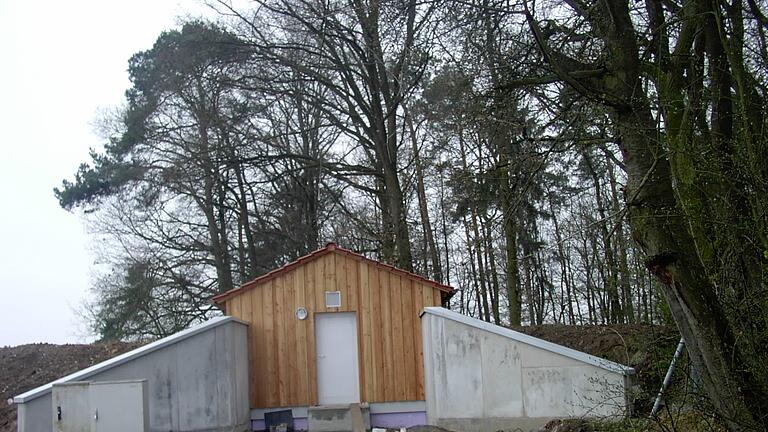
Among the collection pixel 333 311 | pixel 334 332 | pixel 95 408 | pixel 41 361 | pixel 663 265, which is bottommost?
pixel 95 408

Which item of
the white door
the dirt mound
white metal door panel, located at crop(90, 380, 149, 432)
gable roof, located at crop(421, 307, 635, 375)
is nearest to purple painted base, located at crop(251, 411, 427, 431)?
the white door

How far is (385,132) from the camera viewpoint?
20.3 meters

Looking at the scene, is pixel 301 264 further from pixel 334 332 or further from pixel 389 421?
pixel 389 421

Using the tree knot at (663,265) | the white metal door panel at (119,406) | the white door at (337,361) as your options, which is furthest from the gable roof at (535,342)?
the tree knot at (663,265)

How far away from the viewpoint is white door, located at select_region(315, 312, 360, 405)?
14.1 metres

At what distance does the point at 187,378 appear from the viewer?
11.8m

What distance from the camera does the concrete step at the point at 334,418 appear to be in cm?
1323


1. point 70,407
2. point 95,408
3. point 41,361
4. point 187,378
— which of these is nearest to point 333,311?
point 187,378

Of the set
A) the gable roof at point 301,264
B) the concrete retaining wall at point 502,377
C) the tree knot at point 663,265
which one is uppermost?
the gable roof at point 301,264

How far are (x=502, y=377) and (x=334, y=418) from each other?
10.3 feet

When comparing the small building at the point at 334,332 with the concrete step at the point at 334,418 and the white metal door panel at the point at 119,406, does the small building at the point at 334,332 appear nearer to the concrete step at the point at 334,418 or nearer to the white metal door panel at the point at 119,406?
the concrete step at the point at 334,418

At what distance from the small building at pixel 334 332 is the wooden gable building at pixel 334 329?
0.02 meters

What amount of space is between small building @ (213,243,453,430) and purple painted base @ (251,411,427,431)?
0.06 metres

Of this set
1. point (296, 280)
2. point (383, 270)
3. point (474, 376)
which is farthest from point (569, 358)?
point (296, 280)
